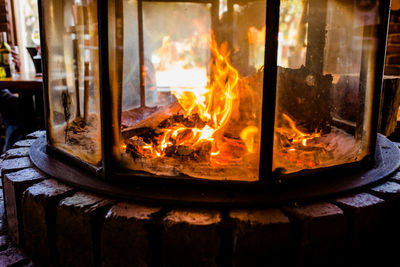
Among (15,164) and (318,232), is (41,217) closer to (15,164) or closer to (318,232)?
(15,164)

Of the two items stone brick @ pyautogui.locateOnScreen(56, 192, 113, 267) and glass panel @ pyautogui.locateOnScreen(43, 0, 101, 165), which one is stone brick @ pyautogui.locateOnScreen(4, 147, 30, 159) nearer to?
glass panel @ pyautogui.locateOnScreen(43, 0, 101, 165)

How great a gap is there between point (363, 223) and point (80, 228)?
96 centimetres

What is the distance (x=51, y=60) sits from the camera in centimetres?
155

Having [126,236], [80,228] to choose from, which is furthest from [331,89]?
[80,228]

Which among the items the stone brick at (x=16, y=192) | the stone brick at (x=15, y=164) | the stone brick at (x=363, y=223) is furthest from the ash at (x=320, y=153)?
the stone brick at (x=15, y=164)

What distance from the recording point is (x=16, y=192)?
132cm

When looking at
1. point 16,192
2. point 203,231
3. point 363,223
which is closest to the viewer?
point 203,231

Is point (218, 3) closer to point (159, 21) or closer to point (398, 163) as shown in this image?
point (159, 21)

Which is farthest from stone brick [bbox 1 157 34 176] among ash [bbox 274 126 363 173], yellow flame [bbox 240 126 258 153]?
ash [bbox 274 126 363 173]

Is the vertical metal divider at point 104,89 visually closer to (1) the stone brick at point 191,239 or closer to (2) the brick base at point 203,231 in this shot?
(2) the brick base at point 203,231

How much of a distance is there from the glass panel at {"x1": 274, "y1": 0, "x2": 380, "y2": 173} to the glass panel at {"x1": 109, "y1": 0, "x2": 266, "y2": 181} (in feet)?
0.62

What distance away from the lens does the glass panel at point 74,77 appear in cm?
138

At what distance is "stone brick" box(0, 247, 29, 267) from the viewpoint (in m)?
1.30

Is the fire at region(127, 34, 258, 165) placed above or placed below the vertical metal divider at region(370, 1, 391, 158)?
below
